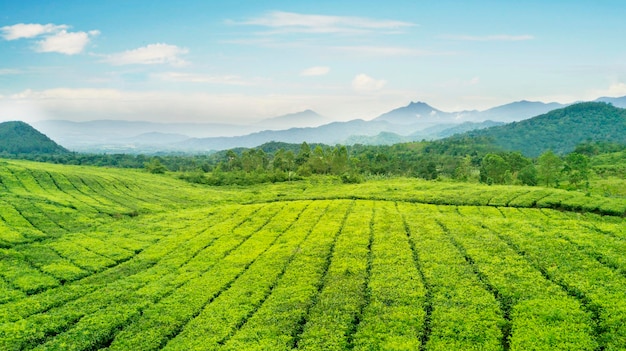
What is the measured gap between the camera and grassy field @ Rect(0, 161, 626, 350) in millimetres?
21562

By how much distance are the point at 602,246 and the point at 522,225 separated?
28.4 feet

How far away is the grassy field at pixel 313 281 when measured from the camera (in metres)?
21.6

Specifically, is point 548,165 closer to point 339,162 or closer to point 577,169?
point 577,169

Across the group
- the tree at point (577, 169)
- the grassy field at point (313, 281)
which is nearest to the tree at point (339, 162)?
the tree at point (577, 169)

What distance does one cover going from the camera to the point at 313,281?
29.0 metres

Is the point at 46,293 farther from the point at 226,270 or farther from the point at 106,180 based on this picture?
the point at 106,180

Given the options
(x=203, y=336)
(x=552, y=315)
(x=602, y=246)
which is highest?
(x=602, y=246)

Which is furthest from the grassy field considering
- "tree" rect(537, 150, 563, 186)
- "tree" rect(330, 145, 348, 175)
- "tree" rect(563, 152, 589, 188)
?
"tree" rect(330, 145, 348, 175)

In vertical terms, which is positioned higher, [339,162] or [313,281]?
[339,162]

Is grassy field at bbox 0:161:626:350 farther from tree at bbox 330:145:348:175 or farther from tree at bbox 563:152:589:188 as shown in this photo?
tree at bbox 330:145:348:175

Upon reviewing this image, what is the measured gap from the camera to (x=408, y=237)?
1486 inches

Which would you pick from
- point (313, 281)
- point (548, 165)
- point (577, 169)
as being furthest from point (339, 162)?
point (313, 281)

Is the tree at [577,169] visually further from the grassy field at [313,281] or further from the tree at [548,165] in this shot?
the grassy field at [313,281]

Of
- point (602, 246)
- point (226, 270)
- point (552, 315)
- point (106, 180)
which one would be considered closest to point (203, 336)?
point (226, 270)
